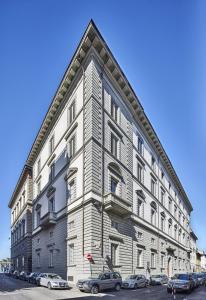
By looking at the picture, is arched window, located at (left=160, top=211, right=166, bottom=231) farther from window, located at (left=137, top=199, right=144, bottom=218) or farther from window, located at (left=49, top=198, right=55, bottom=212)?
window, located at (left=49, top=198, right=55, bottom=212)

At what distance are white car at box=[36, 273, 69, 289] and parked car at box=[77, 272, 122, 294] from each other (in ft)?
9.01

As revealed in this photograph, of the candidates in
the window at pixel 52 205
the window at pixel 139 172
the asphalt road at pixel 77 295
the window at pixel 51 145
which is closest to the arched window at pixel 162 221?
the window at pixel 139 172

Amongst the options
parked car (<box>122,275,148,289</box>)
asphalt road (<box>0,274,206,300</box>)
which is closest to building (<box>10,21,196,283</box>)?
parked car (<box>122,275,148,289</box>)

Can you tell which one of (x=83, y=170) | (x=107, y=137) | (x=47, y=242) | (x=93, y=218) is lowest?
(x=47, y=242)

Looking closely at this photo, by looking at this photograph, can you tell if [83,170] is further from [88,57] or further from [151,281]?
[151,281]

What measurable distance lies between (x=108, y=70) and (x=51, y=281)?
72.2ft

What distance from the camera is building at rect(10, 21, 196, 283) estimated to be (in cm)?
3100

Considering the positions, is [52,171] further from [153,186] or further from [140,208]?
[153,186]

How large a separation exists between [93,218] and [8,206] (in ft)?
236

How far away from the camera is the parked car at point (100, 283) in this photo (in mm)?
24844

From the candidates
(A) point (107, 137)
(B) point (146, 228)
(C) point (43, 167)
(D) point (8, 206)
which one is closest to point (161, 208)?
(B) point (146, 228)

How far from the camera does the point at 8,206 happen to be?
3762 inches

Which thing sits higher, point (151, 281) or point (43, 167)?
point (43, 167)

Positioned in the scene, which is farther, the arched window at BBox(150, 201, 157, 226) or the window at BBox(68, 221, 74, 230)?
the arched window at BBox(150, 201, 157, 226)
